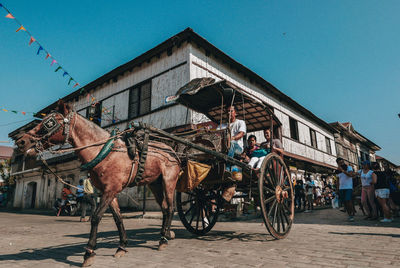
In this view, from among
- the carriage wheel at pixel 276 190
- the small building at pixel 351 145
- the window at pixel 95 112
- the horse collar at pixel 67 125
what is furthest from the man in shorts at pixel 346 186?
the small building at pixel 351 145

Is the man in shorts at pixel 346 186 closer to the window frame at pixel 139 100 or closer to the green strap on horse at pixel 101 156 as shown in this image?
the green strap on horse at pixel 101 156

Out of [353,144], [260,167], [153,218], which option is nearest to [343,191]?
[260,167]

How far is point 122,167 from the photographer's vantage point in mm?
3799

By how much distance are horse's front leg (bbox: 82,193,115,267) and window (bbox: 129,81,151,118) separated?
32.8ft

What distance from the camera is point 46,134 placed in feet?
12.0

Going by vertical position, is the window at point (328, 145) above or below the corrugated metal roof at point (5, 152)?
below

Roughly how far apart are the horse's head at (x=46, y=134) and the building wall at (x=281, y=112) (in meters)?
7.39

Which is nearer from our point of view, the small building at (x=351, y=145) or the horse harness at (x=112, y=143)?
the horse harness at (x=112, y=143)

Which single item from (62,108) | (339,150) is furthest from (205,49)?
(339,150)

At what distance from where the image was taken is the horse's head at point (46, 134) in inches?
143

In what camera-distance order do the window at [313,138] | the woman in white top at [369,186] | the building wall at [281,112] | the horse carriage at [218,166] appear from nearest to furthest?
the horse carriage at [218,166]
the woman in white top at [369,186]
the building wall at [281,112]
the window at [313,138]

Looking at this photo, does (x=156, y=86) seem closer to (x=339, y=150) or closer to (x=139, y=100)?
(x=139, y=100)

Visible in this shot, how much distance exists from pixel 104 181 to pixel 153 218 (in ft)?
24.0

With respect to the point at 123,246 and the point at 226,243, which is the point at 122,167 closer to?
the point at 123,246
